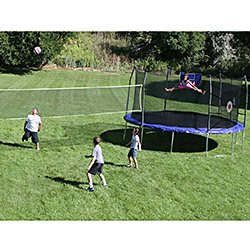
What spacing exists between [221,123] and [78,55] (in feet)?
72.1

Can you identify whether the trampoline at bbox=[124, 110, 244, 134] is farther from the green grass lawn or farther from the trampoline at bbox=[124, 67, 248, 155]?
the green grass lawn

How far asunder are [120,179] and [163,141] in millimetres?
4583

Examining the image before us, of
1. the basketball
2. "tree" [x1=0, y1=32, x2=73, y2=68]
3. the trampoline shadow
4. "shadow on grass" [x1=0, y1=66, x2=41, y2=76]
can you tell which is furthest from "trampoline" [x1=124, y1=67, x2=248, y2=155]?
"shadow on grass" [x1=0, y1=66, x2=41, y2=76]

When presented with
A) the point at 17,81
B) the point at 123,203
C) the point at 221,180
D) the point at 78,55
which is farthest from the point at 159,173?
the point at 78,55

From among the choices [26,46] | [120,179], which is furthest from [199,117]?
[26,46]

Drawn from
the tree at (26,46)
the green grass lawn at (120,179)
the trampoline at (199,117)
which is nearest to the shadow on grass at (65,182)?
the green grass lawn at (120,179)

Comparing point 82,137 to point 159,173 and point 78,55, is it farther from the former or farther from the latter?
point 78,55

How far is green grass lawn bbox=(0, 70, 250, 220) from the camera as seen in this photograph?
9.41 meters

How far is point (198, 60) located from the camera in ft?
118

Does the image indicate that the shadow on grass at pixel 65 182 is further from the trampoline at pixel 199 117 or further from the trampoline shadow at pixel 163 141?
the trampoline shadow at pixel 163 141

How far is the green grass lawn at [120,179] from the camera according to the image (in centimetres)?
941

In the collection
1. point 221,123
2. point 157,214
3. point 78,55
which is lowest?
point 157,214

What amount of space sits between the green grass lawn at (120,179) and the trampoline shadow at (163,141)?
3 cm

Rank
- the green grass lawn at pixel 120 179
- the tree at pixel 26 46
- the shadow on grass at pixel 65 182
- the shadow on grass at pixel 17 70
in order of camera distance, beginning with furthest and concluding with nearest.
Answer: the shadow on grass at pixel 17 70
the tree at pixel 26 46
the shadow on grass at pixel 65 182
the green grass lawn at pixel 120 179
